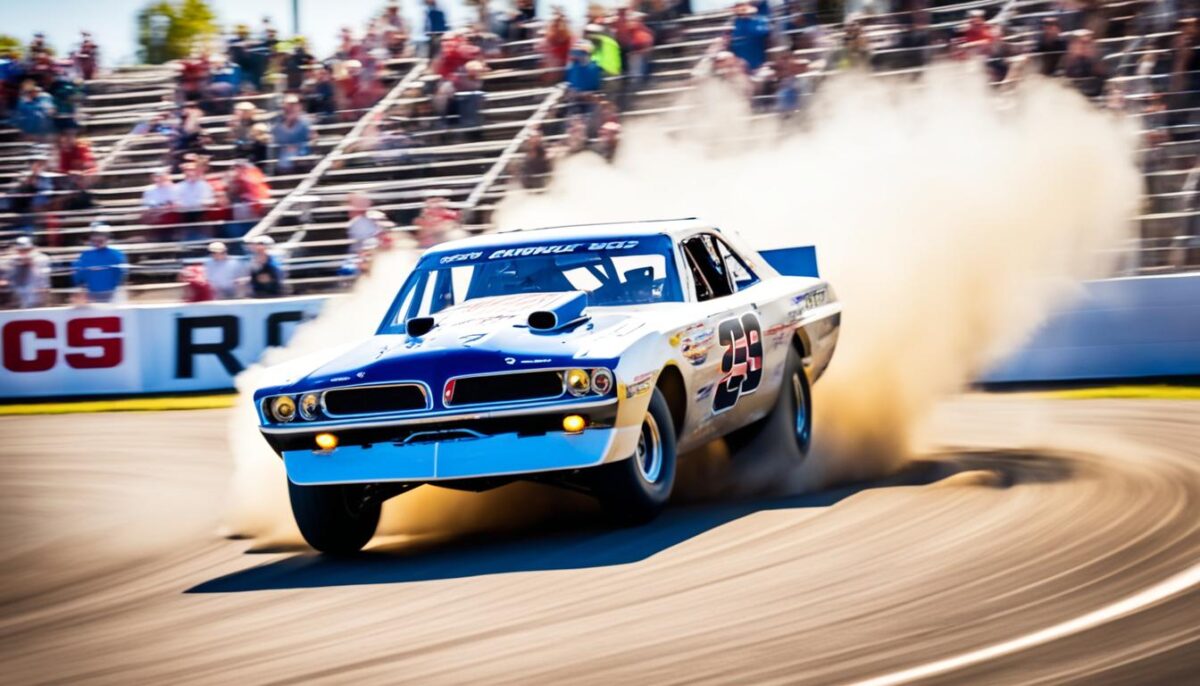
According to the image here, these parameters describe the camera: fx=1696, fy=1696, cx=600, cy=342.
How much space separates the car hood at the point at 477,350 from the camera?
6484 millimetres

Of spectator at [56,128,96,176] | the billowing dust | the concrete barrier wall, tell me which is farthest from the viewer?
spectator at [56,128,96,176]

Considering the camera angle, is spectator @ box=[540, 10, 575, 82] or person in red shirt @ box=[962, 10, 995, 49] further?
spectator @ box=[540, 10, 575, 82]

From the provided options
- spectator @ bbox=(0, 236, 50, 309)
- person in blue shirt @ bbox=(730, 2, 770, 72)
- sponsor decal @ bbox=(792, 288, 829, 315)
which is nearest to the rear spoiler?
sponsor decal @ bbox=(792, 288, 829, 315)

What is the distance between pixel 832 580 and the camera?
5723 mm

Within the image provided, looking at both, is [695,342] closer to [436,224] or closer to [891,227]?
[891,227]

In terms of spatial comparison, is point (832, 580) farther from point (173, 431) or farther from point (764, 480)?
point (173, 431)

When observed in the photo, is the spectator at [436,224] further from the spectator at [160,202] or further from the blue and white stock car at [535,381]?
the blue and white stock car at [535,381]

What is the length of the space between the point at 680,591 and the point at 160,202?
15674 millimetres

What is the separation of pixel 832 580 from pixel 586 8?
15359mm

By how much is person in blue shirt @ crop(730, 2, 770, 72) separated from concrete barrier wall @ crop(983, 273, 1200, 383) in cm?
559

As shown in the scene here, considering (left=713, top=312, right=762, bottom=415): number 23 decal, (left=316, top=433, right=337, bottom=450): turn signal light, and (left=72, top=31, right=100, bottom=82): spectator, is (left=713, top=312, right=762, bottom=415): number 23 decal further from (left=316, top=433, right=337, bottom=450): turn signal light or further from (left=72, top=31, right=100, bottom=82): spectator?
(left=72, top=31, right=100, bottom=82): spectator

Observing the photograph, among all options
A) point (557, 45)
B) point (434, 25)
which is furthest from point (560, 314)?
point (434, 25)

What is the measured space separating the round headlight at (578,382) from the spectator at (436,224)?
11.1 meters

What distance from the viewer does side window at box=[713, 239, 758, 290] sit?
8.46 m
